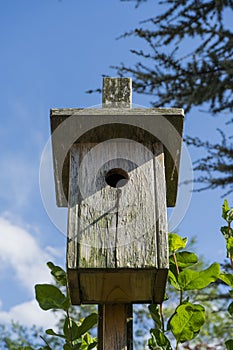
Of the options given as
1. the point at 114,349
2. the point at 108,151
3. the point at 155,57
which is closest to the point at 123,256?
the point at 114,349

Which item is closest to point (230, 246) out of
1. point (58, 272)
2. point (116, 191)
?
point (116, 191)

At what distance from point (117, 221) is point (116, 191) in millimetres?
106

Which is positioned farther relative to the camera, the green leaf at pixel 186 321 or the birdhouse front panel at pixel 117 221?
the birdhouse front panel at pixel 117 221

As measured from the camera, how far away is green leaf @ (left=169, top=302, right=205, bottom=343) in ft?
4.20

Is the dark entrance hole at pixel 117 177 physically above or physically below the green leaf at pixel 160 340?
above

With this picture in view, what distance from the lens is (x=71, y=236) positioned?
1.44m

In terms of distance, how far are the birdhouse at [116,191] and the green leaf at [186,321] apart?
0.42 ft

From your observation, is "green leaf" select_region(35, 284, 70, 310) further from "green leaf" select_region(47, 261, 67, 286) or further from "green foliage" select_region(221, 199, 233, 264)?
"green foliage" select_region(221, 199, 233, 264)

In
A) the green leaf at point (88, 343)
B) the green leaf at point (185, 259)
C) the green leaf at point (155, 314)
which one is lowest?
the green leaf at point (88, 343)

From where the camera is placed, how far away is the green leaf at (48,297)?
1.38m

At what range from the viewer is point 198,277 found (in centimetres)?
133

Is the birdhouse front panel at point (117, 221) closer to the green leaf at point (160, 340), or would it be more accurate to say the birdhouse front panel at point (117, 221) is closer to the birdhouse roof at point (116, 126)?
the birdhouse roof at point (116, 126)

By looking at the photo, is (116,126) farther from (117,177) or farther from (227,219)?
(227,219)

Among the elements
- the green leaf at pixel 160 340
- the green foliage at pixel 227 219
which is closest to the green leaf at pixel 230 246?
the green foliage at pixel 227 219
